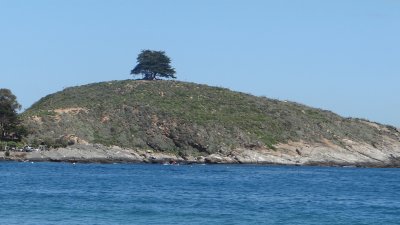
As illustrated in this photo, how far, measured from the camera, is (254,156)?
137250 mm

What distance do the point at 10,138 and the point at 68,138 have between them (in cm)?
901

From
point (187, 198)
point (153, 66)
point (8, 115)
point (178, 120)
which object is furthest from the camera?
point (153, 66)

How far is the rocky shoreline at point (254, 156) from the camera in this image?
126375 mm

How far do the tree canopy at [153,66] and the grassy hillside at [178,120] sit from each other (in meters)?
→ 7.93

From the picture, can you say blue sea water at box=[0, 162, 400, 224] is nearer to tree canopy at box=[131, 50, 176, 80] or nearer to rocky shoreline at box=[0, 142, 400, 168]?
rocky shoreline at box=[0, 142, 400, 168]

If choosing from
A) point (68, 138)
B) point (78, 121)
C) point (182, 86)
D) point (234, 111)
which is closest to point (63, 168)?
point (68, 138)

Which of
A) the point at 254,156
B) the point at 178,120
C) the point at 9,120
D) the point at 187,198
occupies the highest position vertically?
the point at 178,120

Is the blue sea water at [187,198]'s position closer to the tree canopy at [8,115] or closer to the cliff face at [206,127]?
the tree canopy at [8,115]

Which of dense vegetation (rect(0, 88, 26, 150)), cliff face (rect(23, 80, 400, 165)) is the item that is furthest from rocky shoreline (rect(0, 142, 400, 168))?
dense vegetation (rect(0, 88, 26, 150))

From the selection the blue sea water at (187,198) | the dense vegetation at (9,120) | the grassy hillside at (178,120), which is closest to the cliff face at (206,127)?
the grassy hillside at (178,120)

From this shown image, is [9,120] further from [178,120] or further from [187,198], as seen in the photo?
[187,198]

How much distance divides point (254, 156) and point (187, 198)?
229 feet

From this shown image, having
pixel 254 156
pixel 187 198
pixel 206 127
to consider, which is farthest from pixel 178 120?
pixel 187 198

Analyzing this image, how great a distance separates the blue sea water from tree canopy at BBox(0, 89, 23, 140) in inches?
966
